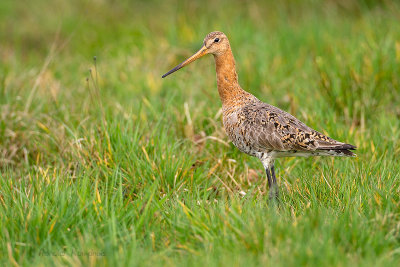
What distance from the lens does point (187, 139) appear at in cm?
546

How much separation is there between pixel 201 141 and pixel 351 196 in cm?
185

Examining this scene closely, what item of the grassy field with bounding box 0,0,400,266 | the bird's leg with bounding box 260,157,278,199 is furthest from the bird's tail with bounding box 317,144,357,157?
the bird's leg with bounding box 260,157,278,199

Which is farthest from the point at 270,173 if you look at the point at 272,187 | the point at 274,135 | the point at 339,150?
the point at 339,150

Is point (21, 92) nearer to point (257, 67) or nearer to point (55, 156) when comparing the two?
point (55, 156)

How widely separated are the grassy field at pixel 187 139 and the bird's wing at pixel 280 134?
0.93ft

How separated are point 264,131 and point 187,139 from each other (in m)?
1.03

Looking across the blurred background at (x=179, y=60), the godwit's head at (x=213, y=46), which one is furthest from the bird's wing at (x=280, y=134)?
the blurred background at (x=179, y=60)

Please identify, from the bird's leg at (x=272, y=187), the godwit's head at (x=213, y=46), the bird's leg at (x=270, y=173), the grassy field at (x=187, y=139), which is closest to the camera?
the grassy field at (x=187, y=139)

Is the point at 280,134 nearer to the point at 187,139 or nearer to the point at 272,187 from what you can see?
the point at 272,187

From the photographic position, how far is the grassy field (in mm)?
3502

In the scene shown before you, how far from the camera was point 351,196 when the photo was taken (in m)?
4.18

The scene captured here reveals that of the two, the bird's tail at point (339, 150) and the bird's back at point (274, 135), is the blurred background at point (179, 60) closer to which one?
the bird's back at point (274, 135)

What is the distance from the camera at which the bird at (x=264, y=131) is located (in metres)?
4.53

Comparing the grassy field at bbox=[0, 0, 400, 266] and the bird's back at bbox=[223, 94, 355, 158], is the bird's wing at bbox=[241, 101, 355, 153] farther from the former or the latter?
the grassy field at bbox=[0, 0, 400, 266]
